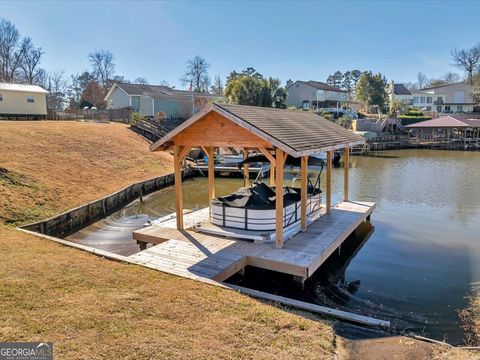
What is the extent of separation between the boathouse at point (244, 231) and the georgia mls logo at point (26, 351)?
10.9 feet

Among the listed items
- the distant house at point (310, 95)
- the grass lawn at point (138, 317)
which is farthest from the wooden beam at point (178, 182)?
the distant house at point (310, 95)

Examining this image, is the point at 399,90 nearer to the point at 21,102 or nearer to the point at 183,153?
the point at 21,102

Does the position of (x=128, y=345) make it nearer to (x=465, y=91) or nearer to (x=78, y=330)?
(x=78, y=330)

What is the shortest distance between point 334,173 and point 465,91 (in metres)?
55.5

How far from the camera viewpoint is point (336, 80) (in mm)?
107250

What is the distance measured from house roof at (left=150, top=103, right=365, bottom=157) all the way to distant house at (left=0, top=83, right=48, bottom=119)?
2841 centimetres

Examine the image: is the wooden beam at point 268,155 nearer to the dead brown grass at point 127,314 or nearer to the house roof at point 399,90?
the dead brown grass at point 127,314

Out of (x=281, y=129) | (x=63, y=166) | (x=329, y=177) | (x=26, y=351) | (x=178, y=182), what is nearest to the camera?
(x=26, y=351)

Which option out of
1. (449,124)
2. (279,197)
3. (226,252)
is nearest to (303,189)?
(279,197)

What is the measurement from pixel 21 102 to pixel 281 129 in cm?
3159

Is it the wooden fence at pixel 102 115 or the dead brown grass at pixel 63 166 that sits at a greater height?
the wooden fence at pixel 102 115

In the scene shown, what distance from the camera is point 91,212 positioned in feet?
48.2

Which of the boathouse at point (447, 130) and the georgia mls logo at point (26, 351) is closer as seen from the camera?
the georgia mls logo at point (26, 351)

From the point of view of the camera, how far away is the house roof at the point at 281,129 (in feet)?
28.5
